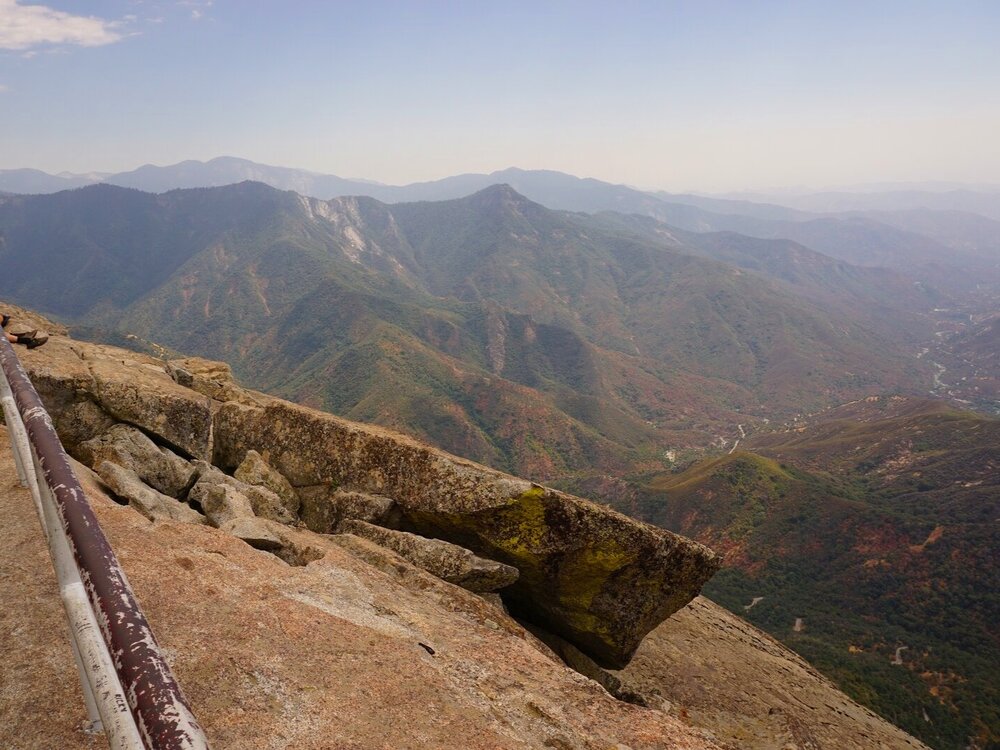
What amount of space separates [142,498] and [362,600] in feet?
20.2

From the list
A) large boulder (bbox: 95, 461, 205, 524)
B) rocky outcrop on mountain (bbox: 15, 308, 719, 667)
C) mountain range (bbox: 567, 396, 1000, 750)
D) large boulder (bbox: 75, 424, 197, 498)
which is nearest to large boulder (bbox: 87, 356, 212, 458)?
rocky outcrop on mountain (bbox: 15, 308, 719, 667)

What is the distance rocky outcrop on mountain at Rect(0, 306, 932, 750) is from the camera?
7.62 metres

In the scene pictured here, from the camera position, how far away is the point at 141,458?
15578mm

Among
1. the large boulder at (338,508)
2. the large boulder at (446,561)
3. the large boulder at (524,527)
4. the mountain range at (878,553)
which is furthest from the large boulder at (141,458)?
the mountain range at (878,553)

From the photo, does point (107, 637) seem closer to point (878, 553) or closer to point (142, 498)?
point (142, 498)

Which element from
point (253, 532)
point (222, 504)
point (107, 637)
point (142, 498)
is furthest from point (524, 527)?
point (107, 637)

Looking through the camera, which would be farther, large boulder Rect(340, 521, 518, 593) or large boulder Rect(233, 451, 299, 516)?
large boulder Rect(233, 451, 299, 516)

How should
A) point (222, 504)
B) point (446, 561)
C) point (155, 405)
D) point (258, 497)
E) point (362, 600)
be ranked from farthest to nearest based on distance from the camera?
point (155, 405) → point (258, 497) → point (446, 561) → point (222, 504) → point (362, 600)

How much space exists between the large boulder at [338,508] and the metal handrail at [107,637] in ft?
40.6

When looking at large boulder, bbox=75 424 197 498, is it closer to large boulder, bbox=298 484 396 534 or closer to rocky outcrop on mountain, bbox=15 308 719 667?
rocky outcrop on mountain, bbox=15 308 719 667

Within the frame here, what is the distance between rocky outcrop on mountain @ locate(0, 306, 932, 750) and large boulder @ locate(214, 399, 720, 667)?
0.06 meters

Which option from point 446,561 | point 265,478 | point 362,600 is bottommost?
point 446,561

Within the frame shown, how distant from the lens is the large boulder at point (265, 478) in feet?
57.1

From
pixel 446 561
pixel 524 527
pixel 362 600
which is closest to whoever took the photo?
pixel 362 600
